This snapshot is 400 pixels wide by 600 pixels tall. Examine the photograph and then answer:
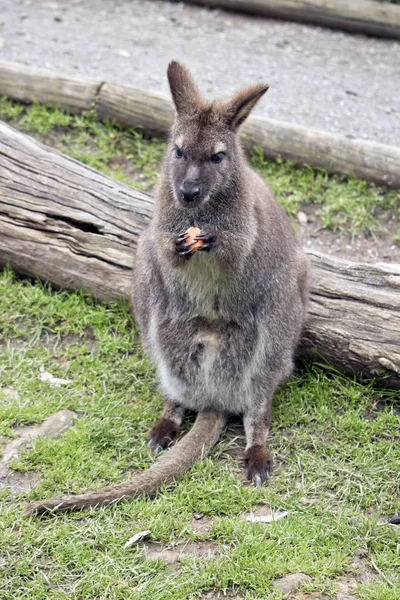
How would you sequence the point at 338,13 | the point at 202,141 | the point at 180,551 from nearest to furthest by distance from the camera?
the point at 180,551 → the point at 202,141 → the point at 338,13

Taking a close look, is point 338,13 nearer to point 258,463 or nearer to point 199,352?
point 199,352

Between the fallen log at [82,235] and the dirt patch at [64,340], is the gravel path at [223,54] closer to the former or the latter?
the fallen log at [82,235]

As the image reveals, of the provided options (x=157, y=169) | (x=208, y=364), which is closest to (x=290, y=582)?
(x=208, y=364)

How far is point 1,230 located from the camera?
5883 mm

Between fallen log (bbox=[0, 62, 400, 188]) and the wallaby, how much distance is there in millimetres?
1838

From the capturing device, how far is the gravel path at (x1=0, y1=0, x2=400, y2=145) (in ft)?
25.9

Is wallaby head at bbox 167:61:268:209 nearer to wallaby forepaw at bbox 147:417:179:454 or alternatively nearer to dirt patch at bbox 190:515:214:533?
wallaby forepaw at bbox 147:417:179:454

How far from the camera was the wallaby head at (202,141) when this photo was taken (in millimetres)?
4434

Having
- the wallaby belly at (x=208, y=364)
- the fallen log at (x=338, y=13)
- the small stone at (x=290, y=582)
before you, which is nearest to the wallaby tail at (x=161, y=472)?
the wallaby belly at (x=208, y=364)

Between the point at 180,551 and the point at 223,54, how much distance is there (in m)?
6.12

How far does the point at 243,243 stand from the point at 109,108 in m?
3.08

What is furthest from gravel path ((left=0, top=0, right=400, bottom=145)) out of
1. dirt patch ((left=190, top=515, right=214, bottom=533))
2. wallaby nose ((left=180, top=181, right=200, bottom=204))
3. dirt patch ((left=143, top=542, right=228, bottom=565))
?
dirt patch ((left=143, top=542, right=228, bottom=565))

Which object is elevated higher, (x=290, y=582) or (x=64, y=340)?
(x=290, y=582)

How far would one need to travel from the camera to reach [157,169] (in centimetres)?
705
